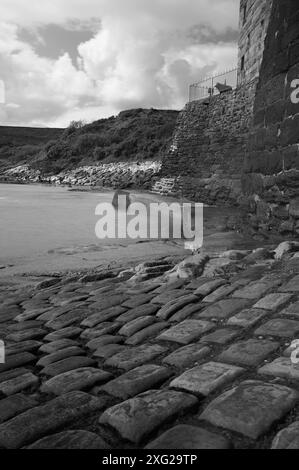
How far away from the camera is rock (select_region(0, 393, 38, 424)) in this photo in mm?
1919

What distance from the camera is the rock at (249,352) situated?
7.00 feet

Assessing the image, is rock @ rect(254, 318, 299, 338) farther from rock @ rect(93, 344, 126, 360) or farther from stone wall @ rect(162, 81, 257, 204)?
stone wall @ rect(162, 81, 257, 204)

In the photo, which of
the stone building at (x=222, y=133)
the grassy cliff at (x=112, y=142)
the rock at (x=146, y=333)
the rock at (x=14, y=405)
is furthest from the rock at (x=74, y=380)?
the grassy cliff at (x=112, y=142)

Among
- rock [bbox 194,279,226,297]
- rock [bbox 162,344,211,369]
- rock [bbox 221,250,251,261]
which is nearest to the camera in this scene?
rock [bbox 162,344,211,369]

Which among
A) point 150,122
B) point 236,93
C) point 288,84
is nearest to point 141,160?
point 150,122

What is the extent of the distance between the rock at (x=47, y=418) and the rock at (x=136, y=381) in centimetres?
9

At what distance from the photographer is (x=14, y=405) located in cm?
200

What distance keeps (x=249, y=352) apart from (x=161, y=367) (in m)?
0.45

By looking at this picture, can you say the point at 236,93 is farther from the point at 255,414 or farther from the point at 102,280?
the point at 255,414

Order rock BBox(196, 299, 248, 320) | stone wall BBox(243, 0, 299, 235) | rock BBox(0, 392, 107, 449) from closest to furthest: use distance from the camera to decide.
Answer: rock BBox(0, 392, 107, 449) < rock BBox(196, 299, 248, 320) < stone wall BBox(243, 0, 299, 235)

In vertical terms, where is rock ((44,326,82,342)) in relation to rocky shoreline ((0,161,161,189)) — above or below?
below

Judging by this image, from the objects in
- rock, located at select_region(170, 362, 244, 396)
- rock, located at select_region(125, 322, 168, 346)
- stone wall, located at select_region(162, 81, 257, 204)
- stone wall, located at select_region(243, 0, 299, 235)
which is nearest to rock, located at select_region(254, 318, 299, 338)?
rock, located at select_region(170, 362, 244, 396)

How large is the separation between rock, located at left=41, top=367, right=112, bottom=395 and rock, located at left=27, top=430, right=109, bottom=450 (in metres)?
0.40

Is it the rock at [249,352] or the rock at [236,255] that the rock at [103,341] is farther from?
the rock at [236,255]
